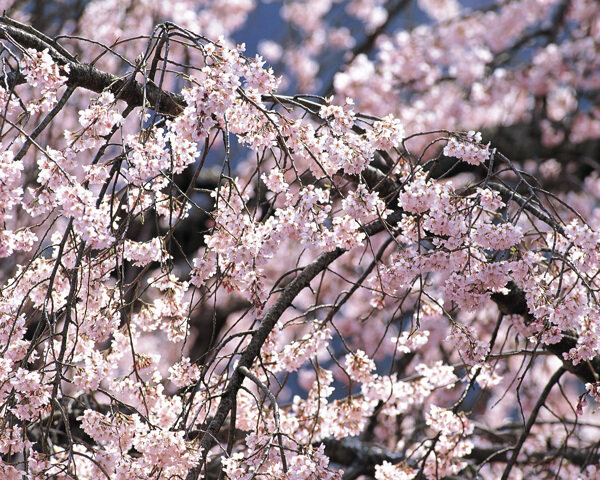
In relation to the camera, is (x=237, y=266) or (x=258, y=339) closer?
(x=237, y=266)

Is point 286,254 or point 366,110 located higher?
point 366,110

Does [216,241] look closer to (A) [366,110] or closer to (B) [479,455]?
(B) [479,455]

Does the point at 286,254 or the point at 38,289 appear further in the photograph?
the point at 286,254

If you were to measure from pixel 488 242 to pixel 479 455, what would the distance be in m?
1.82

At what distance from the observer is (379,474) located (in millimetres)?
2387

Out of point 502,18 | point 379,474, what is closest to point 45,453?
point 379,474

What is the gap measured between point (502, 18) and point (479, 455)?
437 centimetres

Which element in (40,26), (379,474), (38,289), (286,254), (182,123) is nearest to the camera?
(182,123)

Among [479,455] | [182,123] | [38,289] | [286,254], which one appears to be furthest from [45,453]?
[286,254]

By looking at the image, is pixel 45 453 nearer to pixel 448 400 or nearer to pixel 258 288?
pixel 258 288

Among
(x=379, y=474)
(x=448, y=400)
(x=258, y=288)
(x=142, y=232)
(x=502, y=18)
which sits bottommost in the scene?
(x=379, y=474)

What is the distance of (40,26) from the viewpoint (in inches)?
186

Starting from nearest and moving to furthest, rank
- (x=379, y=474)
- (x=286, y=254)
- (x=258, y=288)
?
(x=258, y=288), (x=379, y=474), (x=286, y=254)

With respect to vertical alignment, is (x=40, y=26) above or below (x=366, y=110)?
below
